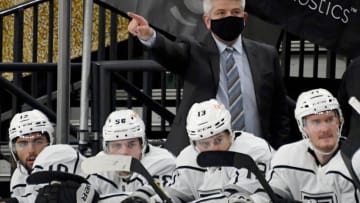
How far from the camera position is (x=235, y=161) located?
18.9ft

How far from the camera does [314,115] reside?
19.6ft

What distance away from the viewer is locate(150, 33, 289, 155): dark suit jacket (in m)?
6.88

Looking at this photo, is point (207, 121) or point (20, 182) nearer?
point (207, 121)

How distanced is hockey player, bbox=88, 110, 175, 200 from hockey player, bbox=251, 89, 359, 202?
2.05ft

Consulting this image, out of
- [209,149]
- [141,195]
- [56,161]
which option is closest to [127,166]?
[141,195]

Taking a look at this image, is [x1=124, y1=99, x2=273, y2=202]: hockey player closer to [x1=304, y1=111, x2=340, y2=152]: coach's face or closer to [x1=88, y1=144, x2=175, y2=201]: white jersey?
[x1=88, y1=144, x2=175, y2=201]: white jersey

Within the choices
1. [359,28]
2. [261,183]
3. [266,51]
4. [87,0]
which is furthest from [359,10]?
[261,183]

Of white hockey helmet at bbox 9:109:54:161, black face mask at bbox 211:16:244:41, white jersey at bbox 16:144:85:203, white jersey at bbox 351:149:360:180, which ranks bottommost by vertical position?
white jersey at bbox 16:144:85:203

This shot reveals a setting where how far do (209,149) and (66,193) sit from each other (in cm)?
69

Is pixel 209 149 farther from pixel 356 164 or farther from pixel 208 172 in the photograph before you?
pixel 356 164

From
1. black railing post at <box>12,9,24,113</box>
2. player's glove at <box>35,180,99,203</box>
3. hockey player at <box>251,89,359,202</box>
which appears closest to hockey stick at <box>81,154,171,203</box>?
player's glove at <box>35,180,99,203</box>

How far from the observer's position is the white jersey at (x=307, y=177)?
5.85 meters

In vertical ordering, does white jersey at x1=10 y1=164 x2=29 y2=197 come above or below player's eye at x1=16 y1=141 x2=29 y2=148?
below

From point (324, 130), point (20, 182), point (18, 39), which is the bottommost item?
point (20, 182)
